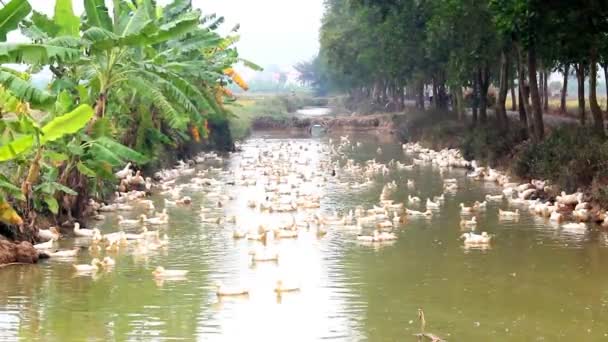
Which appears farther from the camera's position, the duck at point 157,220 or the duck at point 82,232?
the duck at point 157,220

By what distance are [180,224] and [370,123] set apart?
162ft

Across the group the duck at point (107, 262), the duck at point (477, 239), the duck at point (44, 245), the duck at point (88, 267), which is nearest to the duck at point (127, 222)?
the duck at point (44, 245)

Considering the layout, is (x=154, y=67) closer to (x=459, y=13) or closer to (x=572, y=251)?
(x=572, y=251)

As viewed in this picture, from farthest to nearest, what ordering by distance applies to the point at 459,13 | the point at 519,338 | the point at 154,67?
the point at 459,13
the point at 154,67
the point at 519,338

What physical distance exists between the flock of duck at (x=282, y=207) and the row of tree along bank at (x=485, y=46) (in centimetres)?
308

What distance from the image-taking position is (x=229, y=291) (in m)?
15.6

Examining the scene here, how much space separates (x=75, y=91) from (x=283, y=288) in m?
8.16

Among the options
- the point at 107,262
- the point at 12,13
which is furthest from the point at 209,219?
the point at 12,13

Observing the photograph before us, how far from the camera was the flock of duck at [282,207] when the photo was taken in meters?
20.4

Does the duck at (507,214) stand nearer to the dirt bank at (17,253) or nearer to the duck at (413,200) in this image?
the duck at (413,200)

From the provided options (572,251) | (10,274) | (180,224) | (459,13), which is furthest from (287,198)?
(10,274)

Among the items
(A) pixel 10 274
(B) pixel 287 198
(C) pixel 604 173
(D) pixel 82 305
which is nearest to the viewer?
(D) pixel 82 305

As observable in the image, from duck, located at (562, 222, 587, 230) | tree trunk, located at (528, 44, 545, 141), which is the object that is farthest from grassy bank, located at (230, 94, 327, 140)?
duck, located at (562, 222, 587, 230)

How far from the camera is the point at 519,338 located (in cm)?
1302
